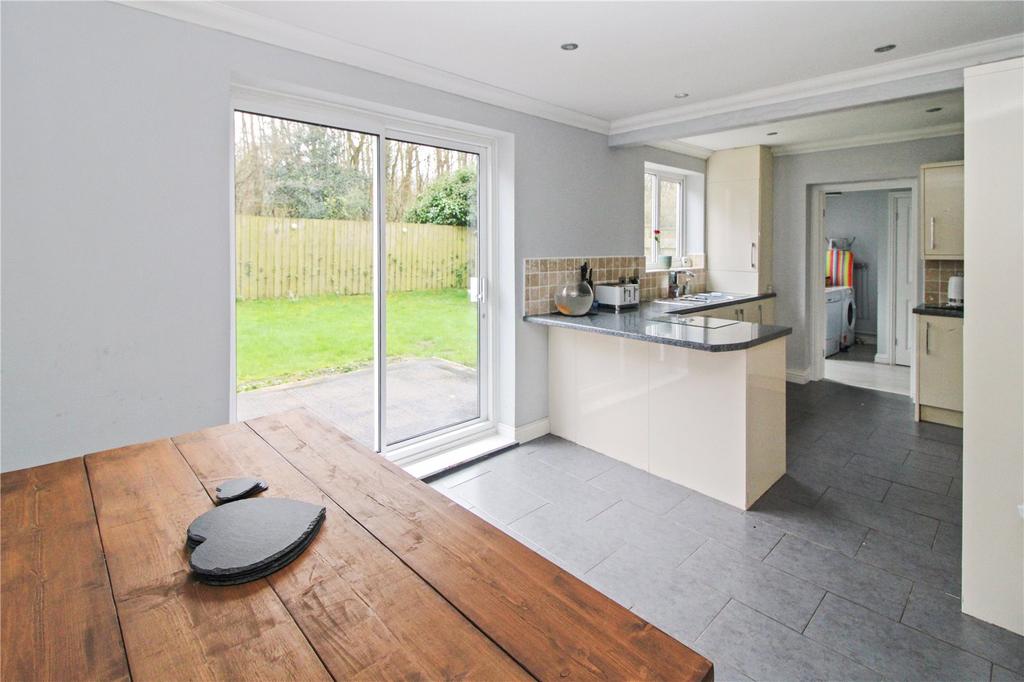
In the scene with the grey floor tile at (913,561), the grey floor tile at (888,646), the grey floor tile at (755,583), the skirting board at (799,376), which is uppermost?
the skirting board at (799,376)

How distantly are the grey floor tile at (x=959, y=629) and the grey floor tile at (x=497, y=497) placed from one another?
169 centimetres

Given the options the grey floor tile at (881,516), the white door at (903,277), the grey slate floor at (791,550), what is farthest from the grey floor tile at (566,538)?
the white door at (903,277)

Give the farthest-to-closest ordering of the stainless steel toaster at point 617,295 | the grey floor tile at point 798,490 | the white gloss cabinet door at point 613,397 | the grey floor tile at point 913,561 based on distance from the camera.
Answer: the stainless steel toaster at point 617,295 < the white gloss cabinet door at point 613,397 < the grey floor tile at point 798,490 < the grey floor tile at point 913,561

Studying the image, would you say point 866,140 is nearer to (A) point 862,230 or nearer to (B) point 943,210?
(B) point 943,210

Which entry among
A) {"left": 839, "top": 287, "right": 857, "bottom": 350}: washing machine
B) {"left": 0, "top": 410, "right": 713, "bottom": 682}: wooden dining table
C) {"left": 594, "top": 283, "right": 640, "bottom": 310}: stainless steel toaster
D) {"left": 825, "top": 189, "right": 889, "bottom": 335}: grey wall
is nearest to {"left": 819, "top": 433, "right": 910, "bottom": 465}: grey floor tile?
{"left": 594, "top": 283, "right": 640, "bottom": 310}: stainless steel toaster

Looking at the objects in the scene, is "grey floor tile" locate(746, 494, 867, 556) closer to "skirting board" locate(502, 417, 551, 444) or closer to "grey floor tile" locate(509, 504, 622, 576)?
"grey floor tile" locate(509, 504, 622, 576)

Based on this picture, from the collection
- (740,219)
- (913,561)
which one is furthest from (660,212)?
(913,561)

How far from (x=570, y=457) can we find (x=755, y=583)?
154cm

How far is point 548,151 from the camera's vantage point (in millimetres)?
3818

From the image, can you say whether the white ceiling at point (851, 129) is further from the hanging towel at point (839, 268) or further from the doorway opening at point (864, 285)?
the hanging towel at point (839, 268)

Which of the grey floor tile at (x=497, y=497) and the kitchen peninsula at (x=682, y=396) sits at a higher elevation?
the kitchen peninsula at (x=682, y=396)

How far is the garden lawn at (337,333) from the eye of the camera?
2.78m

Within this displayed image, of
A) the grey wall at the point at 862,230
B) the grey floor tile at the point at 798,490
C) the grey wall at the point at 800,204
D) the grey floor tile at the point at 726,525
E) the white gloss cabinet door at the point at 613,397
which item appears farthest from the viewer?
the grey wall at the point at 862,230

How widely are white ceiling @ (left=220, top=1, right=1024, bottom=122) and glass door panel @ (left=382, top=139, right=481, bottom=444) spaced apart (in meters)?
0.64
